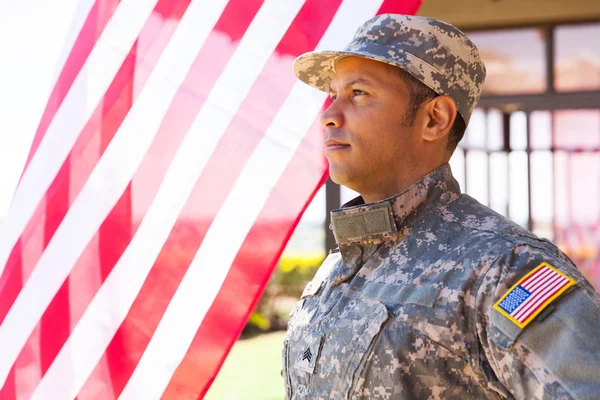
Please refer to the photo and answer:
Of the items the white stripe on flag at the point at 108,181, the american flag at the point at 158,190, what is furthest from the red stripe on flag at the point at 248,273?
the white stripe on flag at the point at 108,181

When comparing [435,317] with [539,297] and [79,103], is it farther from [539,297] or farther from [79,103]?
[79,103]

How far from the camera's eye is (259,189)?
6.91 feet

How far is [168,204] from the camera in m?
2.12

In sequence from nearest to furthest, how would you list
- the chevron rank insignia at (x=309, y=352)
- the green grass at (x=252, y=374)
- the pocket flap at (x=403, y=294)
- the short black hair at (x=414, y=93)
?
the pocket flap at (x=403, y=294) < the chevron rank insignia at (x=309, y=352) < the short black hair at (x=414, y=93) < the green grass at (x=252, y=374)

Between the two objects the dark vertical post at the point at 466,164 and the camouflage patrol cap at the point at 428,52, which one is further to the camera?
the dark vertical post at the point at 466,164

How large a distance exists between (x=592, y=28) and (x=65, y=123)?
12.3ft

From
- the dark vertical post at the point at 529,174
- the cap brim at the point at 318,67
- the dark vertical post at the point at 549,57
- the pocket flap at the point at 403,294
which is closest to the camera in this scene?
the pocket flap at the point at 403,294

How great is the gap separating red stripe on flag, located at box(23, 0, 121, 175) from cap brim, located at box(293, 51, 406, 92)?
628 mm

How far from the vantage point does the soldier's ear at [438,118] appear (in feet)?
5.24

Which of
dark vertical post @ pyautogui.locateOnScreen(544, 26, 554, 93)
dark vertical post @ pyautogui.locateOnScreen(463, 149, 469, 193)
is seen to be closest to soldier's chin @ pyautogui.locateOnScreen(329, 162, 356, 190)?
dark vertical post @ pyautogui.locateOnScreen(544, 26, 554, 93)

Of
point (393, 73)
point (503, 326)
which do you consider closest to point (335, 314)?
point (503, 326)

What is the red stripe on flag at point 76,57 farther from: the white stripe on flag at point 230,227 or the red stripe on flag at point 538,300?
the red stripe on flag at point 538,300

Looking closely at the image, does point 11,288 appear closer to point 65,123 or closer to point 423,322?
point 65,123

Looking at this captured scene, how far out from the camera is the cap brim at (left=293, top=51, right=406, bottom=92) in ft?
5.70
